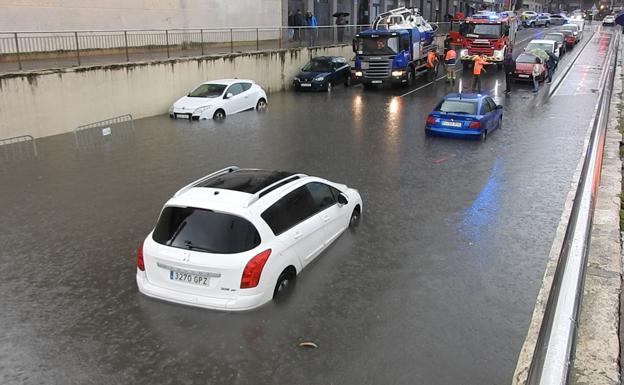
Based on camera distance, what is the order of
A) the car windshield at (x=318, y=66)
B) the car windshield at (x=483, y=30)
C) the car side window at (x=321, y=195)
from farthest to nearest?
the car windshield at (x=483, y=30) < the car windshield at (x=318, y=66) < the car side window at (x=321, y=195)

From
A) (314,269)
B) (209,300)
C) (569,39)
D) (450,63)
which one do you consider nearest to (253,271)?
(209,300)

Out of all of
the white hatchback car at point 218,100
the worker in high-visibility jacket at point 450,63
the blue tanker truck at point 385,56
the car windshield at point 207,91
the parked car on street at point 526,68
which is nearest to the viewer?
the white hatchback car at point 218,100

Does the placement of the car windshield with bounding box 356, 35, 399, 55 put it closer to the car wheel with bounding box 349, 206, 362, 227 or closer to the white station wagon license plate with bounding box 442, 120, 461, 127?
the white station wagon license plate with bounding box 442, 120, 461, 127

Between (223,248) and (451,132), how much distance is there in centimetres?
1165

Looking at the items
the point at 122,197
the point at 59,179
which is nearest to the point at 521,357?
the point at 122,197

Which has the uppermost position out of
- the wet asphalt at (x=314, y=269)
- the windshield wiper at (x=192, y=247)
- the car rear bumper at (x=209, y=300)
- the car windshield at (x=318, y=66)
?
the car windshield at (x=318, y=66)

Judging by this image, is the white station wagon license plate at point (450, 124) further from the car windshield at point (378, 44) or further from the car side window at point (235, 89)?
the car windshield at point (378, 44)

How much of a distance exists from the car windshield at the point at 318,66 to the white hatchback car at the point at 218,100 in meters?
6.82

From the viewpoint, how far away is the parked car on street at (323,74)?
27844 millimetres

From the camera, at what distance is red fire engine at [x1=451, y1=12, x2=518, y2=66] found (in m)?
33.8

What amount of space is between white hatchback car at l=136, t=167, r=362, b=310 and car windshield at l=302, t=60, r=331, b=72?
22.3 meters

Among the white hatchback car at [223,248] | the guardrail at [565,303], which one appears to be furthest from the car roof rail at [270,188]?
the guardrail at [565,303]

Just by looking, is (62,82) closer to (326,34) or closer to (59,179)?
(59,179)

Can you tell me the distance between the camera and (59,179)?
12523mm
